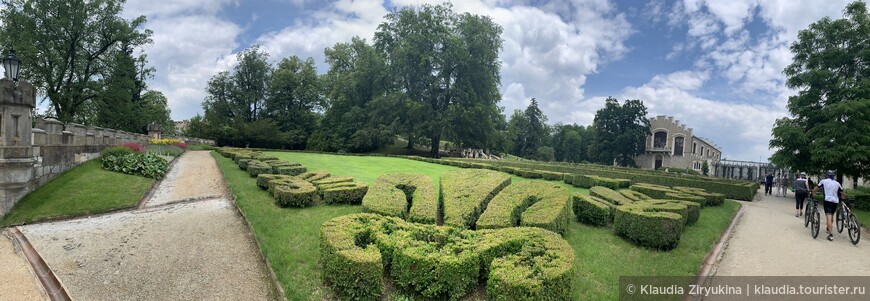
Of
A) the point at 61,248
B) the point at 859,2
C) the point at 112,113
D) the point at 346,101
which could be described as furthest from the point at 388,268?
the point at 346,101

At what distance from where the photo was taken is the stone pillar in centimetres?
Answer: 1018

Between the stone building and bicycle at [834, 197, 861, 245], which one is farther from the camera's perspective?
the stone building

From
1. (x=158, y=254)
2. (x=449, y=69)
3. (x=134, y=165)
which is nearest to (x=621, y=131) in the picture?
(x=449, y=69)

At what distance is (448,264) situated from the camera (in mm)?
5832

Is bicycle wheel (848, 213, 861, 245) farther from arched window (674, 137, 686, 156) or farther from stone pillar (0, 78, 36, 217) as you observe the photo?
arched window (674, 137, 686, 156)

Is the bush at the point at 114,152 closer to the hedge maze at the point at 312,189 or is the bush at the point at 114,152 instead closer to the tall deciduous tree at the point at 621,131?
the hedge maze at the point at 312,189

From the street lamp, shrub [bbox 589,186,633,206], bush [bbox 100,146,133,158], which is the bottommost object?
shrub [bbox 589,186,633,206]

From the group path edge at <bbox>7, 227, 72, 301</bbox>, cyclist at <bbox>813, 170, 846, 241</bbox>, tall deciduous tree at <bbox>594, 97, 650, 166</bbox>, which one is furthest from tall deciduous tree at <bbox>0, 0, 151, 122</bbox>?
tall deciduous tree at <bbox>594, 97, 650, 166</bbox>

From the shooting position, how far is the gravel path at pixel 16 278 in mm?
6145

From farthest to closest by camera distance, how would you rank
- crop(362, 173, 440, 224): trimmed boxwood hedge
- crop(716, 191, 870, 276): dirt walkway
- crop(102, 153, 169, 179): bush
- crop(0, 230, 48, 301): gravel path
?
crop(102, 153, 169, 179): bush < crop(362, 173, 440, 224): trimmed boxwood hedge < crop(716, 191, 870, 276): dirt walkway < crop(0, 230, 48, 301): gravel path

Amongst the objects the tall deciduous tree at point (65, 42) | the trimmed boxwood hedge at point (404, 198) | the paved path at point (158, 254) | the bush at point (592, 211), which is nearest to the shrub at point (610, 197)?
the bush at point (592, 211)

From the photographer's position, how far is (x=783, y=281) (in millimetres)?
7176

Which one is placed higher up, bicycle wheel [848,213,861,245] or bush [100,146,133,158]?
bush [100,146,133,158]

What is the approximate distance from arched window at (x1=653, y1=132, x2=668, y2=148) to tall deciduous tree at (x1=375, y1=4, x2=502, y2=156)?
31.9 meters
